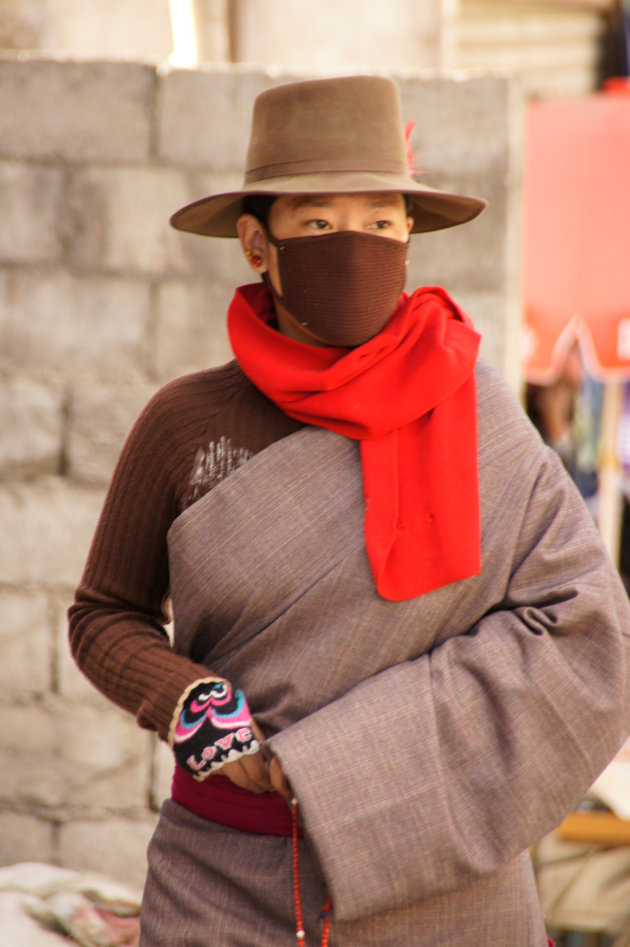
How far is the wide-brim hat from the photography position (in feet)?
5.42

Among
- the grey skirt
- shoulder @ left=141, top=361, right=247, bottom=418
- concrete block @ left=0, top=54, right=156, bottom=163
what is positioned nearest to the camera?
the grey skirt

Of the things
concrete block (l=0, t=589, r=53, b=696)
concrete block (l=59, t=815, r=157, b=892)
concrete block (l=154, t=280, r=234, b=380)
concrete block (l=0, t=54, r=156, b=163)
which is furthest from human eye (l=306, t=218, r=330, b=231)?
concrete block (l=59, t=815, r=157, b=892)

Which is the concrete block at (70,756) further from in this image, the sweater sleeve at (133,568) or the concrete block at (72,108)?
the concrete block at (72,108)

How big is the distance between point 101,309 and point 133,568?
4.10 ft

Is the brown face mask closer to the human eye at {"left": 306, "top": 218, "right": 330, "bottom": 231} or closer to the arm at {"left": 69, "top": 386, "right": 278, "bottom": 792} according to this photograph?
the human eye at {"left": 306, "top": 218, "right": 330, "bottom": 231}

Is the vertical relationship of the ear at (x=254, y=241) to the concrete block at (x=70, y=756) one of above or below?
above

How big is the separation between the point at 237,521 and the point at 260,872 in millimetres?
578

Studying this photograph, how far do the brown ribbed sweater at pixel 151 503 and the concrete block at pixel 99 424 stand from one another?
1.02 m

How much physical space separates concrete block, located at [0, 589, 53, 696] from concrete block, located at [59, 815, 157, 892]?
0.43 m

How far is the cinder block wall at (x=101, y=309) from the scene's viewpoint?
2.77 meters

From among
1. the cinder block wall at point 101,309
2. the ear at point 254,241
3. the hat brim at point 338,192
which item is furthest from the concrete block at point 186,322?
the ear at point 254,241

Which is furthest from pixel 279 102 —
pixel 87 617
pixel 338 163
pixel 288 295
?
pixel 87 617

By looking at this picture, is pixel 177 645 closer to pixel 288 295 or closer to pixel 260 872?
pixel 260 872

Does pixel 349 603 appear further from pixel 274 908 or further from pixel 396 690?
pixel 274 908
